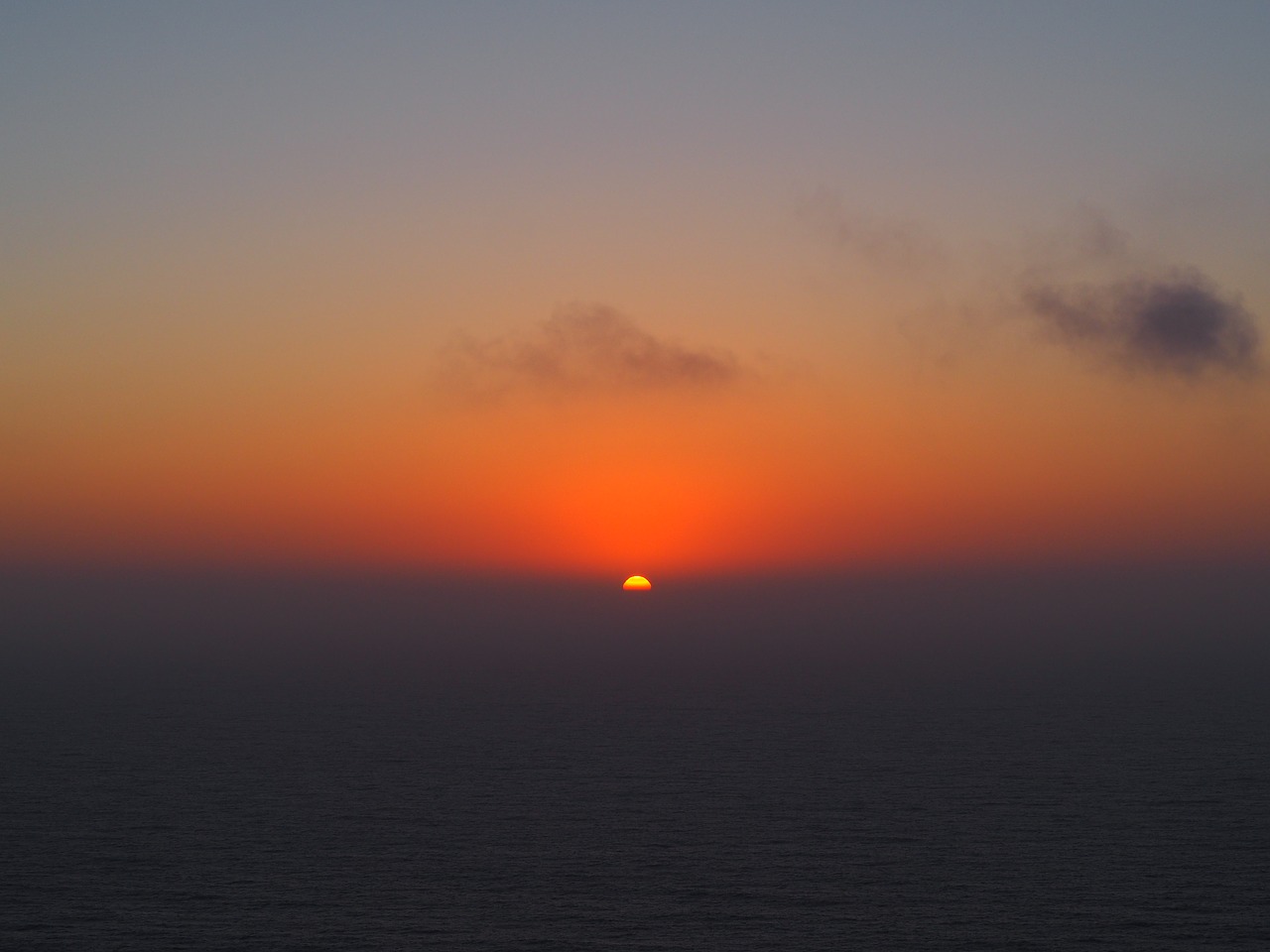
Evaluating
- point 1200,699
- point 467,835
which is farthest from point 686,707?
point 467,835

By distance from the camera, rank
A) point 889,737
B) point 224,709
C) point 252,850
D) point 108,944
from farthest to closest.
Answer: point 224,709 < point 889,737 < point 252,850 < point 108,944

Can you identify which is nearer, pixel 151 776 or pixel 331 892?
pixel 331 892

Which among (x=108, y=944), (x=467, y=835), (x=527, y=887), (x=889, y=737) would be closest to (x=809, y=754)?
(x=889, y=737)

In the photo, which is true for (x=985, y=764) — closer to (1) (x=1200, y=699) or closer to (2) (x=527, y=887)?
(2) (x=527, y=887)

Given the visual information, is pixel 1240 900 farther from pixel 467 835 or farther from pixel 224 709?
pixel 224 709

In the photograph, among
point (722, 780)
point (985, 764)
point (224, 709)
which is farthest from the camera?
point (224, 709)

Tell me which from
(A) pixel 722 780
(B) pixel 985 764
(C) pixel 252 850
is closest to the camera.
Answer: (C) pixel 252 850
